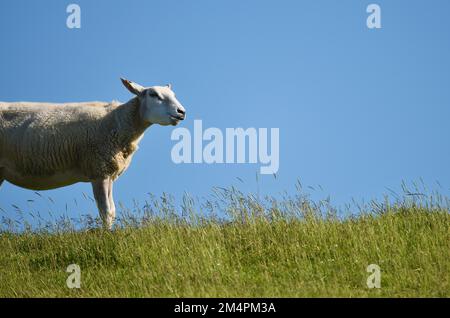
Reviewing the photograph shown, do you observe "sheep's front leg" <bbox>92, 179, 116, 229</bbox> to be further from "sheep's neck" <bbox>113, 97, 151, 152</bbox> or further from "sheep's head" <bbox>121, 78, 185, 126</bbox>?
"sheep's head" <bbox>121, 78, 185, 126</bbox>

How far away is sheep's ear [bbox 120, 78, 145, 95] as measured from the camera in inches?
576

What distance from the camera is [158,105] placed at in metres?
14.2

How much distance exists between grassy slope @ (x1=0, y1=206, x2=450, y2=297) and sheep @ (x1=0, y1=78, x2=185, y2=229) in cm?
159

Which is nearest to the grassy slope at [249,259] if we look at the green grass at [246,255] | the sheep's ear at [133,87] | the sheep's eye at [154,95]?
the green grass at [246,255]

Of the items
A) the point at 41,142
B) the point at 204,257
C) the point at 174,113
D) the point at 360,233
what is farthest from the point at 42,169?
the point at 360,233

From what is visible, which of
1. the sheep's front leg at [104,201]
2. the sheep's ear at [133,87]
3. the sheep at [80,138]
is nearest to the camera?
the sheep's front leg at [104,201]

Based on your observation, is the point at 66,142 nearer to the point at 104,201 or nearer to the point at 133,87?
the point at 104,201

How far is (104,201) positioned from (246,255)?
12.6 feet

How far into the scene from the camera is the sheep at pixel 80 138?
1405 centimetres

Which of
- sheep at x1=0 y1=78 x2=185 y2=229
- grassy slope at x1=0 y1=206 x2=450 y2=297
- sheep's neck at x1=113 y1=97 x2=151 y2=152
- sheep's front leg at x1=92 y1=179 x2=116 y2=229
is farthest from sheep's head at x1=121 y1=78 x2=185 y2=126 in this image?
grassy slope at x1=0 y1=206 x2=450 y2=297

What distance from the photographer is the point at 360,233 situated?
11555 mm

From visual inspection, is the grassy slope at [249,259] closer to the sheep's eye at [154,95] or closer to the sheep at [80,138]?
the sheep at [80,138]

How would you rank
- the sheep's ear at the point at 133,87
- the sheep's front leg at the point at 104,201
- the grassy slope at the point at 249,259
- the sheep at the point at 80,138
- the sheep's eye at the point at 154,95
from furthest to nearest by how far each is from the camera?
the sheep's ear at the point at 133,87 → the sheep's eye at the point at 154,95 → the sheep at the point at 80,138 → the sheep's front leg at the point at 104,201 → the grassy slope at the point at 249,259

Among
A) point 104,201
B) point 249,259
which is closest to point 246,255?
point 249,259
